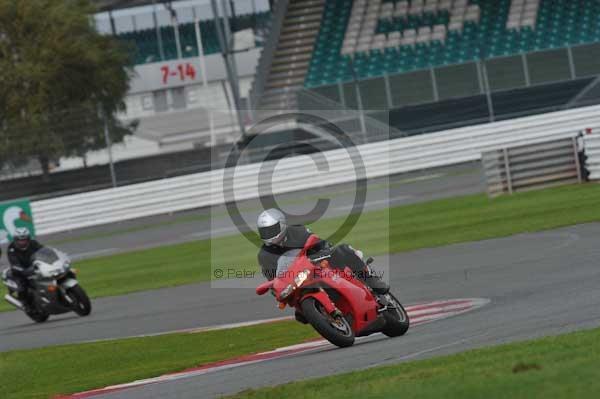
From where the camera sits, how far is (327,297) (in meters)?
10.3

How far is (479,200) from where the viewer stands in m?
26.1

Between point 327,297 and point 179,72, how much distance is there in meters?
52.7

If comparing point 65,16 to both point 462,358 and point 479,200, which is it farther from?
point 462,358

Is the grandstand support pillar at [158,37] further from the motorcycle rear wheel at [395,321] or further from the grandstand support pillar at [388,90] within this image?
the motorcycle rear wheel at [395,321]

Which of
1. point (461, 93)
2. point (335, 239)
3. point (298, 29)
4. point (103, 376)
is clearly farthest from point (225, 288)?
point (298, 29)

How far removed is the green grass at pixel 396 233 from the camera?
20.3 meters

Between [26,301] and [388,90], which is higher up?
[26,301]

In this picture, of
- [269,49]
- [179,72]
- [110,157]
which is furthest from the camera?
[179,72]

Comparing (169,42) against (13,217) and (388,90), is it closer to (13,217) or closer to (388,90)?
(388,90)

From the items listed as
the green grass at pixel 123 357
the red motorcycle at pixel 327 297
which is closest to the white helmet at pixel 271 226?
the red motorcycle at pixel 327 297

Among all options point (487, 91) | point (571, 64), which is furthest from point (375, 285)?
point (571, 64)

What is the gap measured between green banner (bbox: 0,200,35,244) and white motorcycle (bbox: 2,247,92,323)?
1560 cm

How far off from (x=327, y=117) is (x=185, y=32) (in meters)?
28.7

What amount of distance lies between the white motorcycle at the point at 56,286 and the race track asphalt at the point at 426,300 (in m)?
0.25
